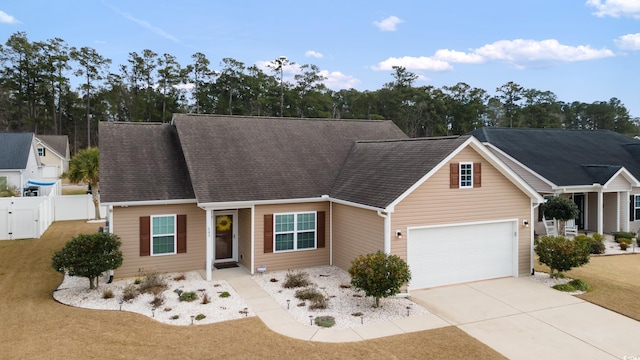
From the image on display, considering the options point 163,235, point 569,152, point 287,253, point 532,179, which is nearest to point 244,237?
point 287,253

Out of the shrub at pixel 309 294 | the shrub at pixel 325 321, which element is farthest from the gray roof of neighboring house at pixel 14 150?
the shrub at pixel 325 321

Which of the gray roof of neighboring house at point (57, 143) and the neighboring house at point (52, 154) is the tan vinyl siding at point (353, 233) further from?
the gray roof of neighboring house at point (57, 143)

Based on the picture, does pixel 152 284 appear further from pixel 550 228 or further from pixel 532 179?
pixel 532 179

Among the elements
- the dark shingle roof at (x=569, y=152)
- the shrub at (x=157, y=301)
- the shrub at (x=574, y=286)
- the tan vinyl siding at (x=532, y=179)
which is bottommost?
the shrub at (x=157, y=301)

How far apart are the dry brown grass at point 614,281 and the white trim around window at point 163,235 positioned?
12.8 meters

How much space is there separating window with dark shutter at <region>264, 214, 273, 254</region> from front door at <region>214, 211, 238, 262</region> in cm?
183

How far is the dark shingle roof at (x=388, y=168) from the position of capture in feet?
43.0

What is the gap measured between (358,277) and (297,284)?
2664 millimetres

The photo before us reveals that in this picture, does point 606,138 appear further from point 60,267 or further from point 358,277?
point 60,267

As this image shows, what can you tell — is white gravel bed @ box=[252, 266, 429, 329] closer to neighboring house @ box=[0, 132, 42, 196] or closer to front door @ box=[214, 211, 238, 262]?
front door @ box=[214, 211, 238, 262]

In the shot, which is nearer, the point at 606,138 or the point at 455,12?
the point at 455,12

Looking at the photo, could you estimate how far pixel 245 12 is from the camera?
23422 mm

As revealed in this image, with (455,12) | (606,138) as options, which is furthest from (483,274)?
(606,138)

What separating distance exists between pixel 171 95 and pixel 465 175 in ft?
166
